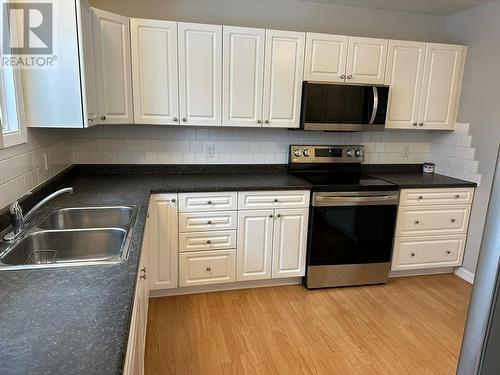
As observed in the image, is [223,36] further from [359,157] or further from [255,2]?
[359,157]

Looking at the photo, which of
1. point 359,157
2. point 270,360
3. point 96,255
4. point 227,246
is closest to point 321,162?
point 359,157

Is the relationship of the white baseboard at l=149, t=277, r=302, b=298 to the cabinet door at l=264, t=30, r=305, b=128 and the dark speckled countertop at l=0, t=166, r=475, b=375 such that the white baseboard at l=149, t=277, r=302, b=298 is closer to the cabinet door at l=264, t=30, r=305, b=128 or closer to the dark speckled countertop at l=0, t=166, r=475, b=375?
the dark speckled countertop at l=0, t=166, r=475, b=375

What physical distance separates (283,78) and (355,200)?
1.14 metres

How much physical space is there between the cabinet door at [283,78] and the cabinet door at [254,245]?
77 centimetres

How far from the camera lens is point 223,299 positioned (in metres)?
2.78

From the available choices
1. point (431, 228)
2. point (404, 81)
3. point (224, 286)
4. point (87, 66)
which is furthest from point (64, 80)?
point (431, 228)

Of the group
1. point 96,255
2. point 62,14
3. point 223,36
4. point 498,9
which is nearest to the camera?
point 96,255

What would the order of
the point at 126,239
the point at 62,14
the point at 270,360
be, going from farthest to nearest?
the point at 270,360 < the point at 62,14 < the point at 126,239

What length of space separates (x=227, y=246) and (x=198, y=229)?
0.27m

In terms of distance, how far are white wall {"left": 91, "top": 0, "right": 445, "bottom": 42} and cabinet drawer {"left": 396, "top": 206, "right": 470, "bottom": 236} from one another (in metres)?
1.63

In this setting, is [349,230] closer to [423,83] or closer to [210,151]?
[210,151]

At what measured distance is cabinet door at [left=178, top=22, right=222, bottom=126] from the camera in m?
2.62

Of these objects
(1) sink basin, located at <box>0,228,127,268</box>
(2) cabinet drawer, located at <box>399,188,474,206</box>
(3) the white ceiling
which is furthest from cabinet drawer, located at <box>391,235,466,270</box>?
(1) sink basin, located at <box>0,228,127,268</box>

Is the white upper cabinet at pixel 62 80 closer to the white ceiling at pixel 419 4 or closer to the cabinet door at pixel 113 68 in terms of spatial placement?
the cabinet door at pixel 113 68
